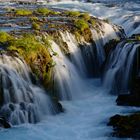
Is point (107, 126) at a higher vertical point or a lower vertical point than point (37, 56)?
lower

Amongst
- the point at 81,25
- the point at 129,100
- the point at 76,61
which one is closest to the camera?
the point at 129,100

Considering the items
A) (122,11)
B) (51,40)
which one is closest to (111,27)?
(51,40)

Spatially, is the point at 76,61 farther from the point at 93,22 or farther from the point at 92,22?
the point at 93,22

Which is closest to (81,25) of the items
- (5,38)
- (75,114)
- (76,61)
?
(76,61)

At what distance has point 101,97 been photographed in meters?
25.6

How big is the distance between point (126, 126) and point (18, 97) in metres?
5.23

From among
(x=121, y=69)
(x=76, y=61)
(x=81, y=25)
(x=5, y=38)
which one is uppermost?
(x=81, y=25)

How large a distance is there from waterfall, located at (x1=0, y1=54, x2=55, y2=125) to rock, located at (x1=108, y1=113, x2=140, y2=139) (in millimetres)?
3619

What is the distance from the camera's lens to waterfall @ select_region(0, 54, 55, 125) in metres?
20.7

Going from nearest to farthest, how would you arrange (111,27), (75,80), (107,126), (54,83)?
(107,126) → (54,83) → (75,80) → (111,27)

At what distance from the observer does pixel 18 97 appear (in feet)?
69.8

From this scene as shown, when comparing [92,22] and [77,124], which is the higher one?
[92,22]

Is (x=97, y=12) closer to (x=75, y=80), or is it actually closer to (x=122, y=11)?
(x=122, y=11)

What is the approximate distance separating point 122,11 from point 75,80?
88.4ft
